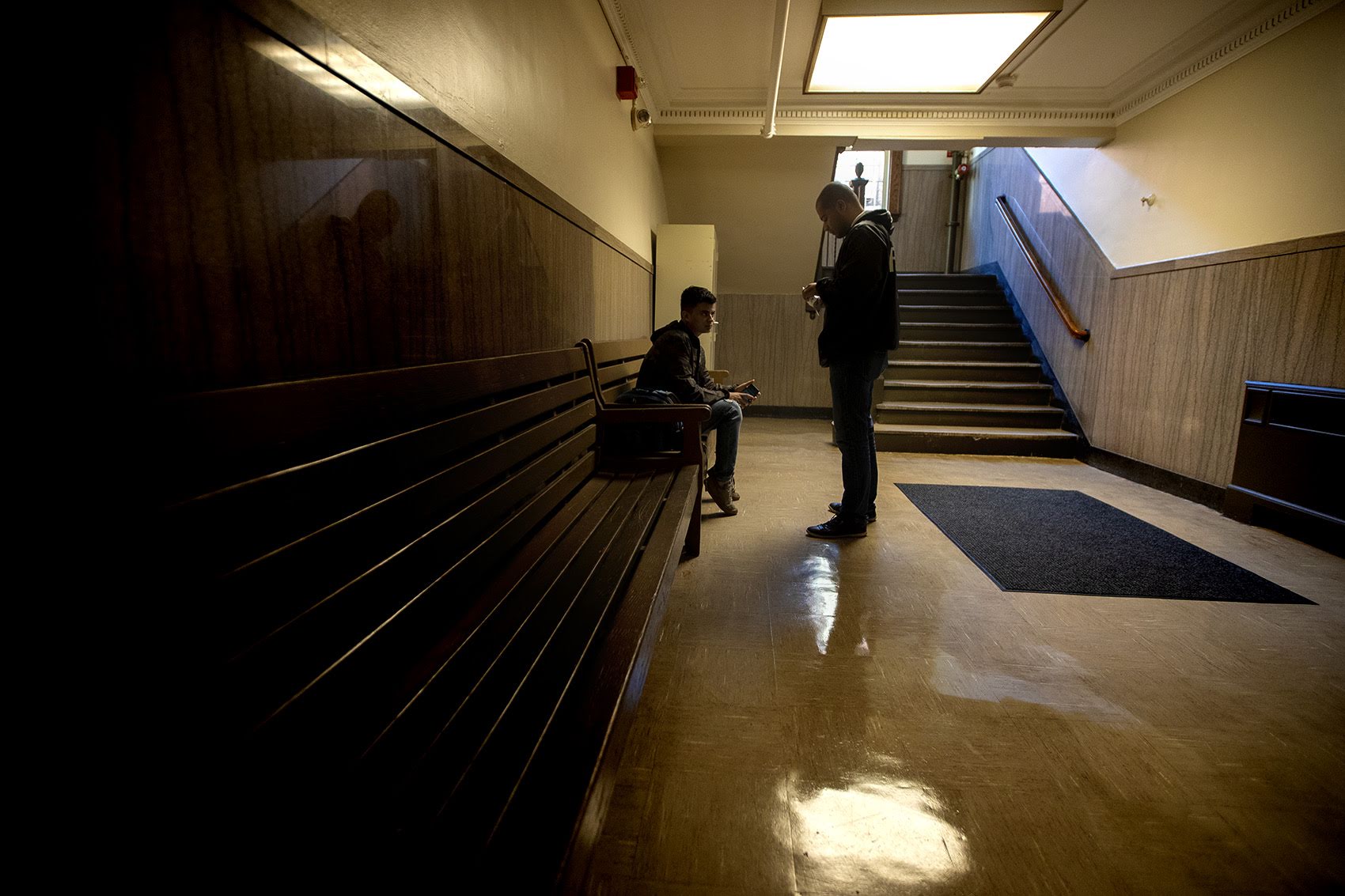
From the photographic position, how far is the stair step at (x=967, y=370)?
6.30 m

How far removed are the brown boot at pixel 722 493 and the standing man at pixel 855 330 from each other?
→ 515 mm

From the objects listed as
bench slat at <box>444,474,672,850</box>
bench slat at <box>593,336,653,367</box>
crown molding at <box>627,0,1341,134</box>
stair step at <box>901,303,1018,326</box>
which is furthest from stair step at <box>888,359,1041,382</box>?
bench slat at <box>444,474,672,850</box>

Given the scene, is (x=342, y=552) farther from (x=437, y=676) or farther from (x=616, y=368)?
(x=616, y=368)

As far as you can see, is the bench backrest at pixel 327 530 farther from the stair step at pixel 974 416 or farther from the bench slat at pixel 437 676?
the stair step at pixel 974 416

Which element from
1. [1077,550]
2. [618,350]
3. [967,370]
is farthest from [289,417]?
[967,370]

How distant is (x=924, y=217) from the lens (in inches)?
366

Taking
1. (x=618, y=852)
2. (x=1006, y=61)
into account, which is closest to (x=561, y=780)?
(x=618, y=852)

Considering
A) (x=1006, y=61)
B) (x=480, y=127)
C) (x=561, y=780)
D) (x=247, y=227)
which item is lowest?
(x=561, y=780)

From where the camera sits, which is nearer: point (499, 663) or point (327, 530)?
point (327, 530)

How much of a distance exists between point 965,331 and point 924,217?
125 inches

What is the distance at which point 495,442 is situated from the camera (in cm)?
171

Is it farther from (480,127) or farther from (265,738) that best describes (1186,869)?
(480,127)

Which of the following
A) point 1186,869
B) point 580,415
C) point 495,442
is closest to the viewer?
point 1186,869

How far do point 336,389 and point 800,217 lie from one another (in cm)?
622
